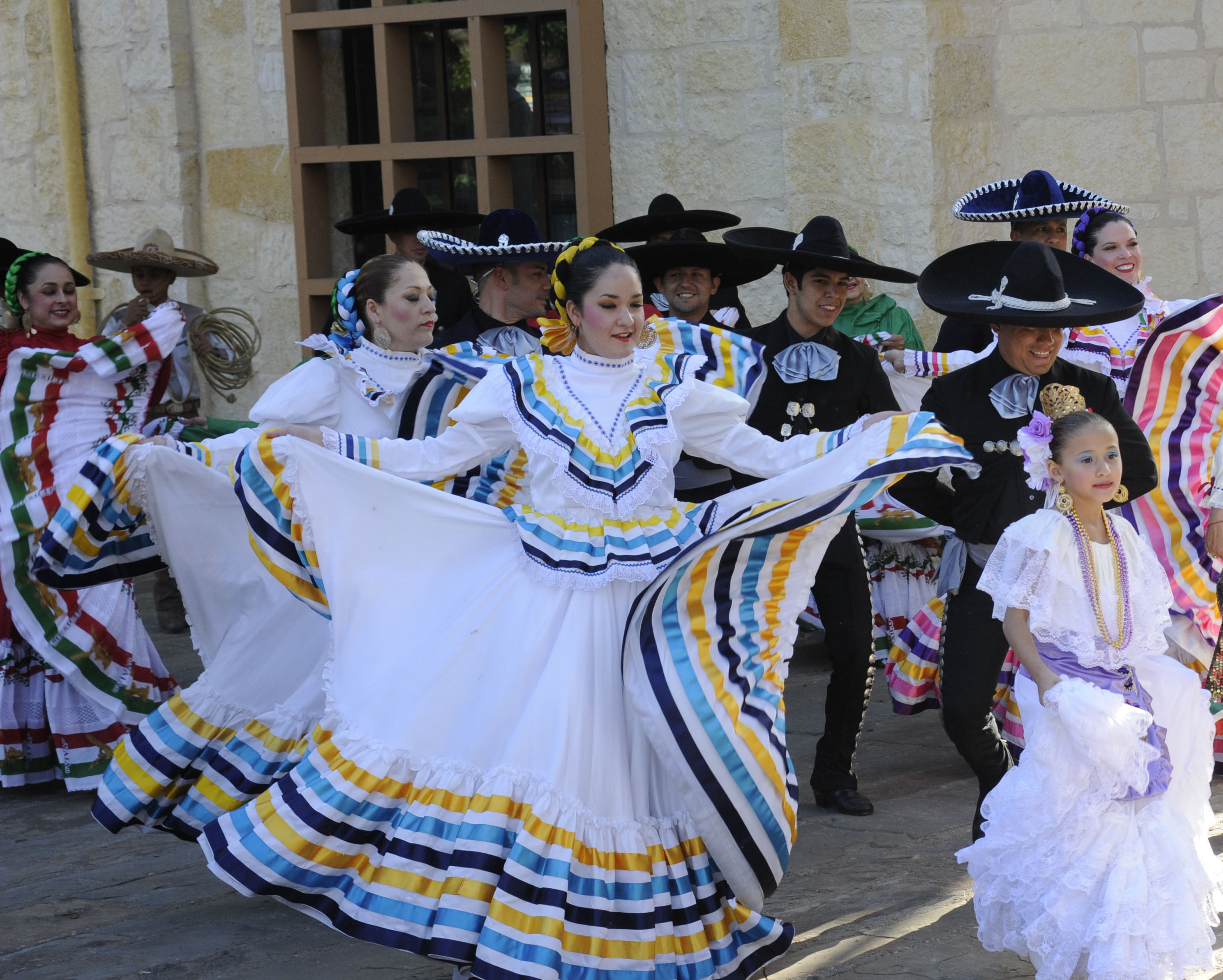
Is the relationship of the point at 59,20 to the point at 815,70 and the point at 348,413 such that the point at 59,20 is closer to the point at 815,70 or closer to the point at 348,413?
the point at 815,70

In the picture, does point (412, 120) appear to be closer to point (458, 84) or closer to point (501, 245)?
point (458, 84)

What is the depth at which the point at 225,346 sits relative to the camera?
28.8 feet

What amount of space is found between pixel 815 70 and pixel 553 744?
469cm

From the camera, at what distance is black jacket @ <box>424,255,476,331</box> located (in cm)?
652

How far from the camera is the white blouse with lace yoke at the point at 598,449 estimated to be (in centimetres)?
373

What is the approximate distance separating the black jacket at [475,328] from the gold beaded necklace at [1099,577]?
2.40 meters

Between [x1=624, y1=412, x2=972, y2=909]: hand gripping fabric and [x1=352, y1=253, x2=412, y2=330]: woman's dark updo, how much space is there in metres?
1.59

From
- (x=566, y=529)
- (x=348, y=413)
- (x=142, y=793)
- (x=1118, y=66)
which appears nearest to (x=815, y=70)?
(x=1118, y=66)

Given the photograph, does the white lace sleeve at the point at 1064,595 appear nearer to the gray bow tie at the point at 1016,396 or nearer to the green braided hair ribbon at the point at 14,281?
the gray bow tie at the point at 1016,396

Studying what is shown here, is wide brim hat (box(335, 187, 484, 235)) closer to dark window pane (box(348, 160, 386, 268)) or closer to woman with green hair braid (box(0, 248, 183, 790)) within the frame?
woman with green hair braid (box(0, 248, 183, 790))

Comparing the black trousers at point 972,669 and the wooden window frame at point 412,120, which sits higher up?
the wooden window frame at point 412,120

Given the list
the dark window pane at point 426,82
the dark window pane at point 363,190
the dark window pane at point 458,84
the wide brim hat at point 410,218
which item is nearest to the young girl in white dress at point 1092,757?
the wide brim hat at point 410,218

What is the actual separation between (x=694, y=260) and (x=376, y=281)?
1.47 meters

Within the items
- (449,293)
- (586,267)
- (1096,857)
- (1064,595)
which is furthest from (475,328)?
(1096,857)
